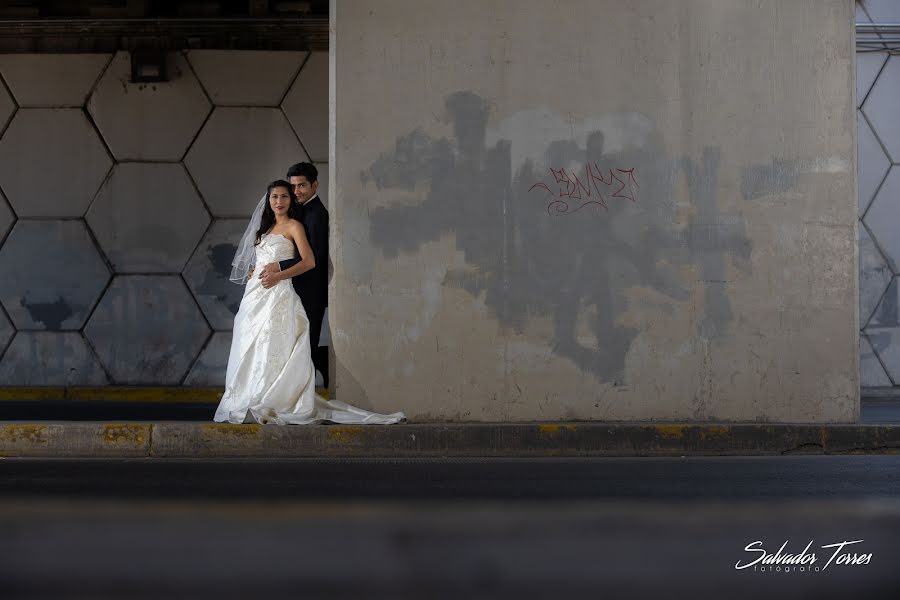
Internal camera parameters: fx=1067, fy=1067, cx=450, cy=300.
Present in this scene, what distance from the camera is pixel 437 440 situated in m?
6.14

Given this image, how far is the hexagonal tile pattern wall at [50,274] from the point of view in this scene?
425 inches

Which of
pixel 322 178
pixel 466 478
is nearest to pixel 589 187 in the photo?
pixel 466 478

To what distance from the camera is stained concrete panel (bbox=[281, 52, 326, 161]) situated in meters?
11.0

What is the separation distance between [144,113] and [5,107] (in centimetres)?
143

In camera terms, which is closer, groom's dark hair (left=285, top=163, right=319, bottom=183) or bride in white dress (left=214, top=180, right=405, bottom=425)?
bride in white dress (left=214, top=180, right=405, bottom=425)

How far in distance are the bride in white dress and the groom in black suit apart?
0.21ft

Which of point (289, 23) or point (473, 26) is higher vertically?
point (289, 23)

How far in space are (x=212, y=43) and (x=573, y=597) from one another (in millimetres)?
9469

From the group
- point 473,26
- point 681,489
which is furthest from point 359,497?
point 473,26

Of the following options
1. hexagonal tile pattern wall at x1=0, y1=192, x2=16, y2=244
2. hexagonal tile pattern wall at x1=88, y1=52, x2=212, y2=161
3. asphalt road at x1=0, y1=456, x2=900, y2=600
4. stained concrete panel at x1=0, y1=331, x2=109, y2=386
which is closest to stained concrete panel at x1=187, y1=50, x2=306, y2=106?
hexagonal tile pattern wall at x1=88, y1=52, x2=212, y2=161

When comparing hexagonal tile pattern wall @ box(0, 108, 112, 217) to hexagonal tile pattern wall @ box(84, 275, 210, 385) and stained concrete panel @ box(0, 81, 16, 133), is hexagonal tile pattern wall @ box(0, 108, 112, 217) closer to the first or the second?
stained concrete panel @ box(0, 81, 16, 133)

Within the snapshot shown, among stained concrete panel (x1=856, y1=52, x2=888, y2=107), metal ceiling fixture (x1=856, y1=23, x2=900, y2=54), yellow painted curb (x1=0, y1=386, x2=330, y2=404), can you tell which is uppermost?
metal ceiling fixture (x1=856, y1=23, x2=900, y2=54)

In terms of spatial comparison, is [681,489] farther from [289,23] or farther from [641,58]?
[289,23]

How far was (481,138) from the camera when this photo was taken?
6668mm
